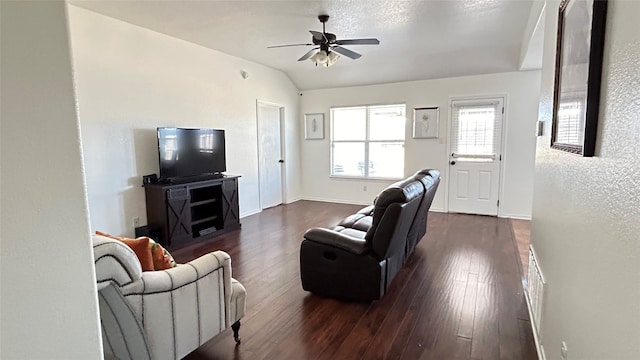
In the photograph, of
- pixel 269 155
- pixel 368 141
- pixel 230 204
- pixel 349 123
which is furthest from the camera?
pixel 349 123

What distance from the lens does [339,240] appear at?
276cm

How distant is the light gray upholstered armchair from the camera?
4.95 ft

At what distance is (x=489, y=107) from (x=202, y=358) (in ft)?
18.5

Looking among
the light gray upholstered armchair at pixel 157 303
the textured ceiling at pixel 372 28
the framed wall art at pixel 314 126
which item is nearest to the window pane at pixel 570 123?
the light gray upholstered armchair at pixel 157 303

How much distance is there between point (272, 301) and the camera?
287cm

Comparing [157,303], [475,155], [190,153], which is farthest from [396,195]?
[475,155]

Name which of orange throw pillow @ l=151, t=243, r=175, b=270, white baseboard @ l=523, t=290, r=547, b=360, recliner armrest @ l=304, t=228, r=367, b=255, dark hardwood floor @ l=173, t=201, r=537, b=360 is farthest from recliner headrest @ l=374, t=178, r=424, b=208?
orange throw pillow @ l=151, t=243, r=175, b=270

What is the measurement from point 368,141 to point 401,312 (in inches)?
187

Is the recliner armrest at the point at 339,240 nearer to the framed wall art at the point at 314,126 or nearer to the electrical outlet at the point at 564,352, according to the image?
the electrical outlet at the point at 564,352

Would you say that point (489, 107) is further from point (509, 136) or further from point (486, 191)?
point (486, 191)

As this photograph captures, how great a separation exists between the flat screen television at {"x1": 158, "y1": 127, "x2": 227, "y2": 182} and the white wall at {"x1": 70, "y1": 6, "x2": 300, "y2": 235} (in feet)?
0.84

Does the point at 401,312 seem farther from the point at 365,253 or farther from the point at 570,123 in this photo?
the point at 570,123

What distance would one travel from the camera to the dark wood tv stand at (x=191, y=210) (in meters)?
4.26

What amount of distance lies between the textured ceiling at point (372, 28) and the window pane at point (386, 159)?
4.44 feet
